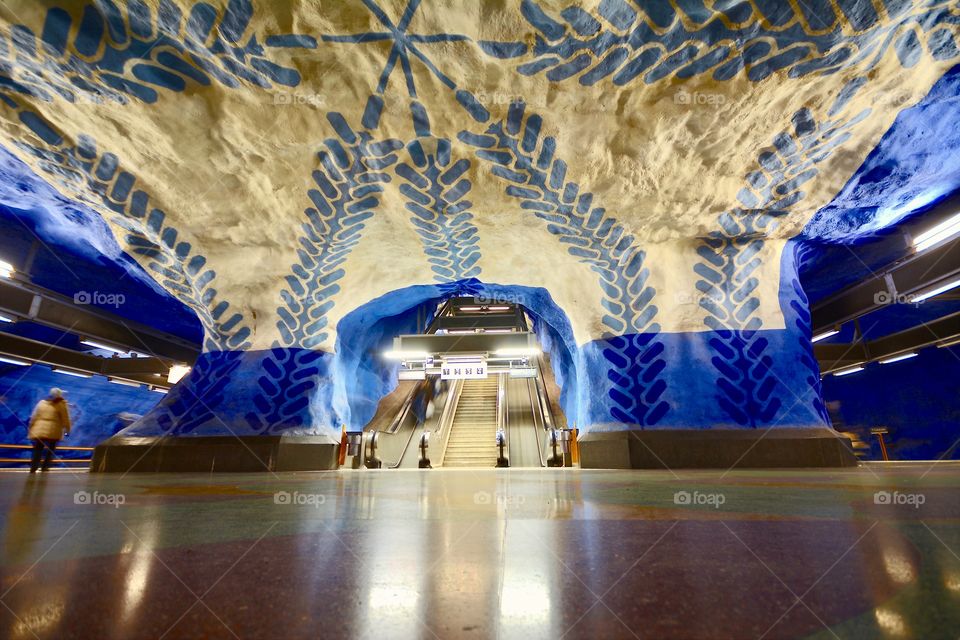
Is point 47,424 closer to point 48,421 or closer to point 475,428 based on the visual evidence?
point 48,421

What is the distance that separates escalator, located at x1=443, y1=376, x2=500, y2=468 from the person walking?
22.0 ft

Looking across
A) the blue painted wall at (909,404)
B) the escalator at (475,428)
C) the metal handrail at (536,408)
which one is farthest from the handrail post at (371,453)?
the blue painted wall at (909,404)

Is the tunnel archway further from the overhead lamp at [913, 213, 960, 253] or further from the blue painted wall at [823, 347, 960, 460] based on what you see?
the blue painted wall at [823, 347, 960, 460]

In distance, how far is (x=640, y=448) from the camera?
5.14 metres

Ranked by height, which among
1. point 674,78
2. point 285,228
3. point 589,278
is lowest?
point 589,278

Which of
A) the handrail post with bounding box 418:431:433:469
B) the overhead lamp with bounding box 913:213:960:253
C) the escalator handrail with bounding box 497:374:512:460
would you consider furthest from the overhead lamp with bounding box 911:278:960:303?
the handrail post with bounding box 418:431:433:469

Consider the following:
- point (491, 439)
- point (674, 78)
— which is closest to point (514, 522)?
point (674, 78)

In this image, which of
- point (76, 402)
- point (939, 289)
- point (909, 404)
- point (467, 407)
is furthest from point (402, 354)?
point (909, 404)

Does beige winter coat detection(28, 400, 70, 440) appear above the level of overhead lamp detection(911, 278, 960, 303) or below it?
below

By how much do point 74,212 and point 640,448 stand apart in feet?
25.0

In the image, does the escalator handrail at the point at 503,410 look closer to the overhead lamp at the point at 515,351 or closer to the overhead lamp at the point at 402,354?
the overhead lamp at the point at 515,351

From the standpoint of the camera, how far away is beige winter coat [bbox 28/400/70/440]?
5695 mm

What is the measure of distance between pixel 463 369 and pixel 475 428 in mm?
1697

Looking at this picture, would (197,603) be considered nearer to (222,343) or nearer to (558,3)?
(558,3)
